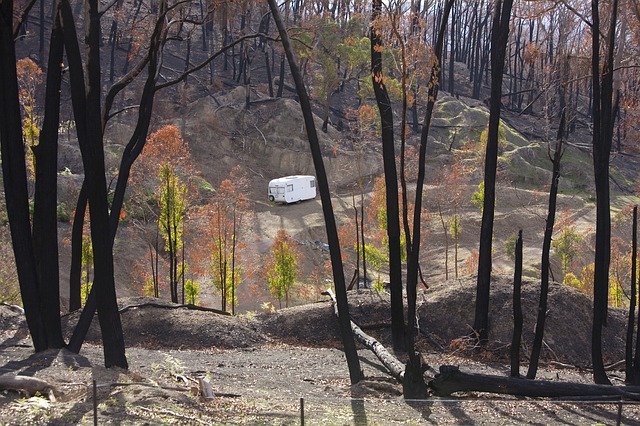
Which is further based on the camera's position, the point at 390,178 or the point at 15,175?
→ the point at 390,178

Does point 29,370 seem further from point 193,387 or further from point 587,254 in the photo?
point 587,254

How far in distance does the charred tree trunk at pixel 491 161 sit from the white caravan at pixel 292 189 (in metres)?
35.1

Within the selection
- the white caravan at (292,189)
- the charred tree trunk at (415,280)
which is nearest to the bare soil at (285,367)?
the charred tree trunk at (415,280)

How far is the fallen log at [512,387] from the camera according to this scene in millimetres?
11344

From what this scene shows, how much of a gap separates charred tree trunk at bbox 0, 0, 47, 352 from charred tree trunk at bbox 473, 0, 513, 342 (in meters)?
10.1

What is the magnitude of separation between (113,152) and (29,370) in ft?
136

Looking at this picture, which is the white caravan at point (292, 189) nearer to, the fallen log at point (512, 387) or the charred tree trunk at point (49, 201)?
the charred tree trunk at point (49, 201)

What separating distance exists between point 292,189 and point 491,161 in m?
35.8

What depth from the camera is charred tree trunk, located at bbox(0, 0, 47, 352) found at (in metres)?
12.2

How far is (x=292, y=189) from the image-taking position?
53.4m

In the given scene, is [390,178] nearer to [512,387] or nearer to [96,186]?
[512,387]

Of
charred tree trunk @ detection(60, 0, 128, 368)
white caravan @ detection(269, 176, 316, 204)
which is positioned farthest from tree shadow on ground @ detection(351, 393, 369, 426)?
white caravan @ detection(269, 176, 316, 204)

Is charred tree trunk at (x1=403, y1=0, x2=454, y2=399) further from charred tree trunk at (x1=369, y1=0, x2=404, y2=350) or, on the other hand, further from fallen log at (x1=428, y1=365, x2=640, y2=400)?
charred tree trunk at (x1=369, y1=0, x2=404, y2=350)

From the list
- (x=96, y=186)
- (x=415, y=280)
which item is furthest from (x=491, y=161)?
(x=96, y=186)
